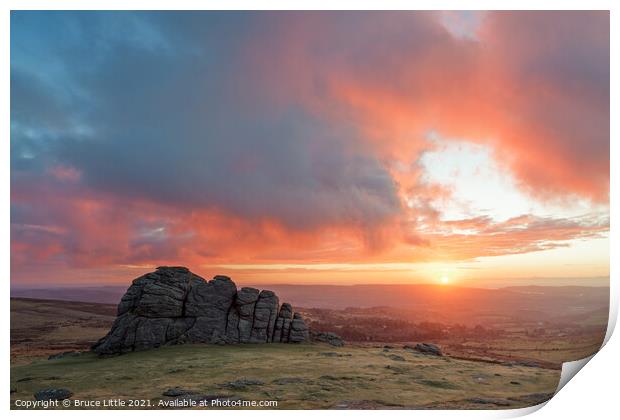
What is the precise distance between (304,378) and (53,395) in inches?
599

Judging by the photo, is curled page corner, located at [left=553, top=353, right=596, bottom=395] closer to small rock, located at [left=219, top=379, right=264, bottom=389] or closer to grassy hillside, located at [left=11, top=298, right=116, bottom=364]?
small rock, located at [left=219, top=379, right=264, bottom=389]

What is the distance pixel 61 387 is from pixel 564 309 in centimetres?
3469

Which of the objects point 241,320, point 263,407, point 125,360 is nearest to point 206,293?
point 241,320

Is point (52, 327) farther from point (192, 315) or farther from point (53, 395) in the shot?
point (53, 395)

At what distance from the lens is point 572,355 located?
27891 millimetres

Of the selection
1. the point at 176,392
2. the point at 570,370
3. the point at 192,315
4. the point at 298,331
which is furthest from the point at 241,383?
the point at 570,370

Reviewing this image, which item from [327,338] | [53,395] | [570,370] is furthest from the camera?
[327,338]

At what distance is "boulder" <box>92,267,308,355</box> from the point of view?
40031 mm

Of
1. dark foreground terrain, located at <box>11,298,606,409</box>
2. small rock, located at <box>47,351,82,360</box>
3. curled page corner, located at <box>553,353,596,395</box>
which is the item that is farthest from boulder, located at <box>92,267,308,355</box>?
curled page corner, located at <box>553,353,596,395</box>

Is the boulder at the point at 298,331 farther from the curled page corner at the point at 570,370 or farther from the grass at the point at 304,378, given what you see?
the curled page corner at the point at 570,370

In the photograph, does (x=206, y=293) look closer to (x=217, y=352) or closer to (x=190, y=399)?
(x=217, y=352)

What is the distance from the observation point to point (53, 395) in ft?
84.0

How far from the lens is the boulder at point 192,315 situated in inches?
1576

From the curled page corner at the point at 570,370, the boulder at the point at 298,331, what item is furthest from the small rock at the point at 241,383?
the curled page corner at the point at 570,370
